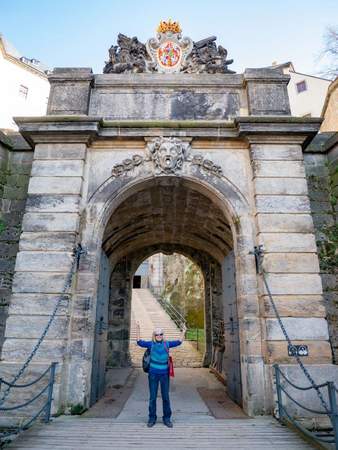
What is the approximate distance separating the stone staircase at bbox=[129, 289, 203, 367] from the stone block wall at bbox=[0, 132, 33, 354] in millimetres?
6954

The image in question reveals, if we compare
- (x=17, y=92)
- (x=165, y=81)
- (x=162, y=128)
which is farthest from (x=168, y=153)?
(x=17, y=92)

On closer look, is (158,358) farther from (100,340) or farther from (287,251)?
(287,251)

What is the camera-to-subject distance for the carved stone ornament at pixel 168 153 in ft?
20.9

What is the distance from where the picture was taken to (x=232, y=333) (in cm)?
679

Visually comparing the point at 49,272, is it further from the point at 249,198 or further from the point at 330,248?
the point at 330,248

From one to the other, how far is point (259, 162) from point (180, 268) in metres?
24.0

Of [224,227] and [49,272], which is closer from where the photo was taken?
[49,272]

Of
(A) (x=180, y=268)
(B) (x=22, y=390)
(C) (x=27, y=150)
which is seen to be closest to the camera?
(B) (x=22, y=390)

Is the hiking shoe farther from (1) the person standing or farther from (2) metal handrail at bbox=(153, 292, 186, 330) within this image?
(2) metal handrail at bbox=(153, 292, 186, 330)

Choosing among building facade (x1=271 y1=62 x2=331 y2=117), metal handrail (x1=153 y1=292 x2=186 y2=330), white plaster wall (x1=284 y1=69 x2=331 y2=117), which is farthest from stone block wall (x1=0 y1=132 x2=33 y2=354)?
white plaster wall (x1=284 y1=69 x2=331 y2=117)

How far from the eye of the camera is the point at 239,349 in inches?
239

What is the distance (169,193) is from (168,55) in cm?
323

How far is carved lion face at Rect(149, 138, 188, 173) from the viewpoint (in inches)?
251

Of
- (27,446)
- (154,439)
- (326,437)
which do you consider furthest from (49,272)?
(326,437)
